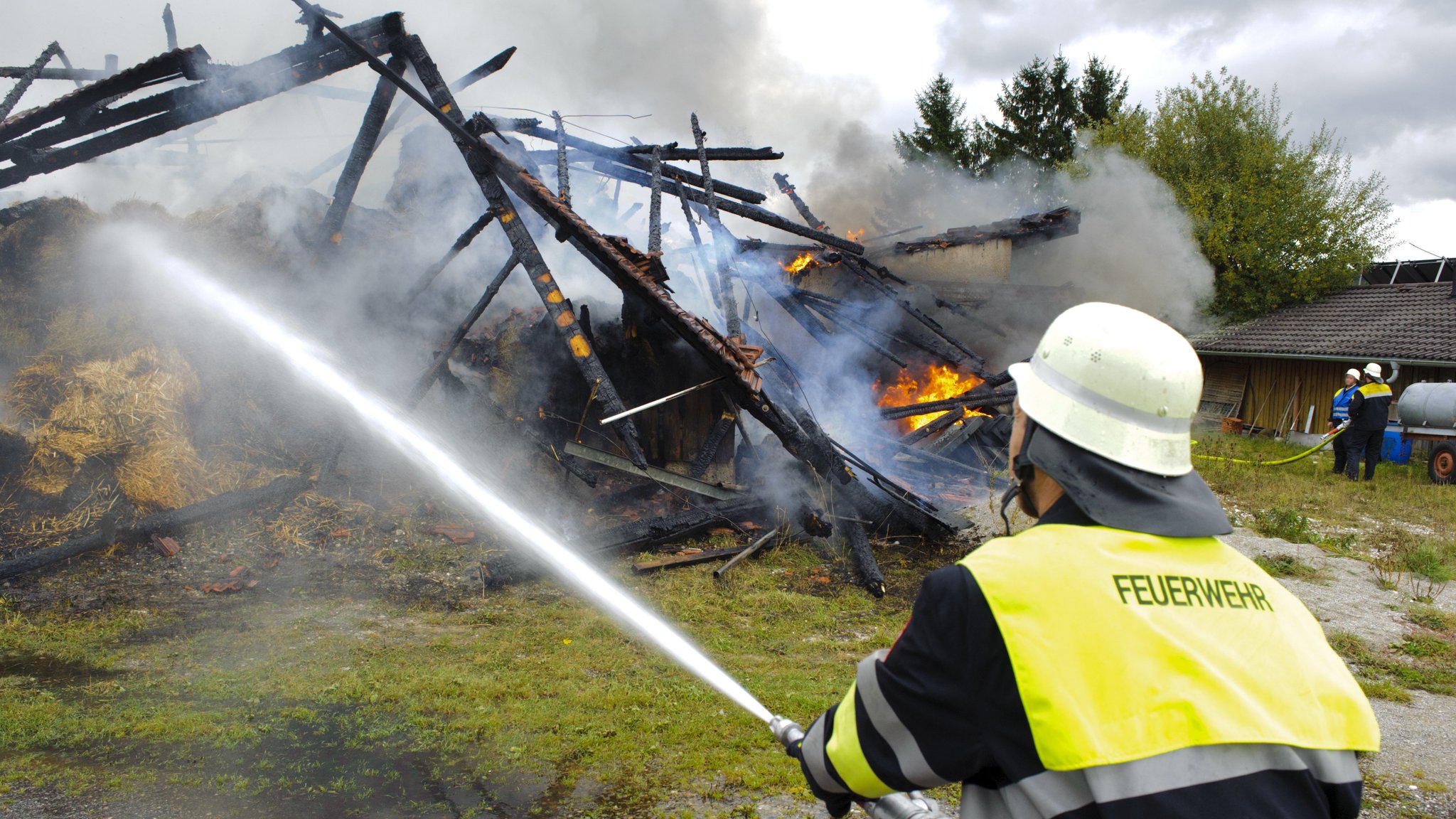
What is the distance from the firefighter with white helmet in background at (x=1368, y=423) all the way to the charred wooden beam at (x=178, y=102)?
1500 centimetres

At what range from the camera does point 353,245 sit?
11.2 meters

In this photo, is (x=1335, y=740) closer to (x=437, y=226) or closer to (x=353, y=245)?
(x=353, y=245)

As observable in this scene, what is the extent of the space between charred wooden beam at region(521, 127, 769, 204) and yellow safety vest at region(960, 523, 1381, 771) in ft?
35.0

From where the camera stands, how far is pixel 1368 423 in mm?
13031

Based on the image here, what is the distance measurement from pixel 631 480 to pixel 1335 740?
8.87 metres

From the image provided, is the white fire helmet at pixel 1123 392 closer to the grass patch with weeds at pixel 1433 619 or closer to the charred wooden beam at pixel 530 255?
the charred wooden beam at pixel 530 255

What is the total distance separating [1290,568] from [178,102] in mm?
12582

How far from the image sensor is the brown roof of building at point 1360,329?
18688mm

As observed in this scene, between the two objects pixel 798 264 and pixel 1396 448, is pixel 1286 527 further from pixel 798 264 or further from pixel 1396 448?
pixel 798 264

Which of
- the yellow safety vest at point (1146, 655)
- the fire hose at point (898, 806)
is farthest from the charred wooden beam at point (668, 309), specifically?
the yellow safety vest at point (1146, 655)

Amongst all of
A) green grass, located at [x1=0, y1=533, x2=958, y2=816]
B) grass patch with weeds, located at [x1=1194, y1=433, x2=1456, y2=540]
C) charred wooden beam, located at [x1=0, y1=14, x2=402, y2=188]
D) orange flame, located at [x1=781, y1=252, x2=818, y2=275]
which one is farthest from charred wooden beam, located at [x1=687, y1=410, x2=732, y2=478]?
grass patch with weeds, located at [x1=1194, y1=433, x2=1456, y2=540]

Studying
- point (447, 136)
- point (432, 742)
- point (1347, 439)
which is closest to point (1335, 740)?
point (432, 742)

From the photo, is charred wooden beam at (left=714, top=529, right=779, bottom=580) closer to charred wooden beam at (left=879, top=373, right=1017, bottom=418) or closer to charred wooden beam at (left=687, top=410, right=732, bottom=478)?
charred wooden beam at (left=687, top=410, right=732, bottom=478)

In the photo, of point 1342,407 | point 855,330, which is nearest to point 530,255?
point 855,330
